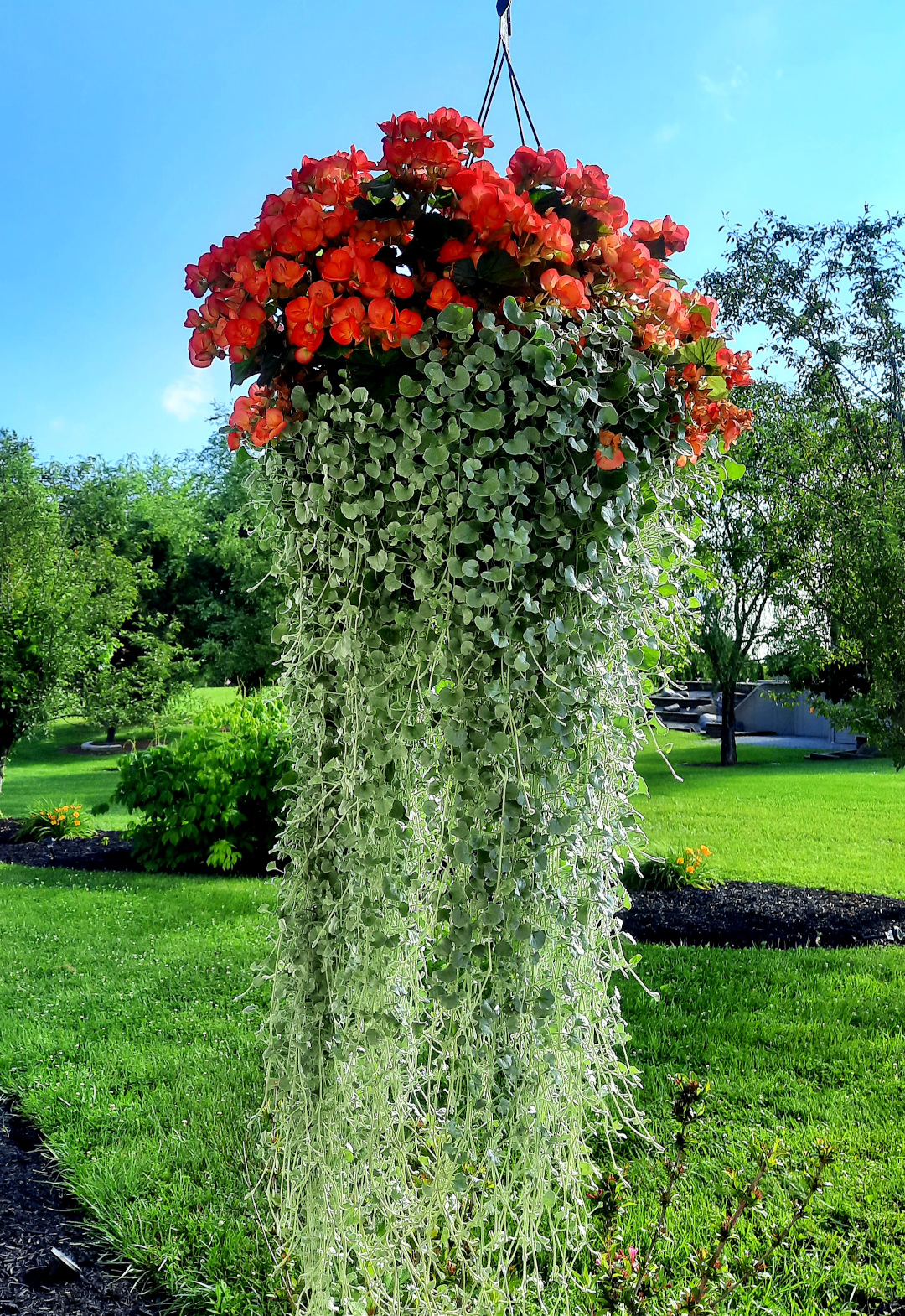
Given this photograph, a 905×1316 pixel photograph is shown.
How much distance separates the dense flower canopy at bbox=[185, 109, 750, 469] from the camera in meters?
1.26

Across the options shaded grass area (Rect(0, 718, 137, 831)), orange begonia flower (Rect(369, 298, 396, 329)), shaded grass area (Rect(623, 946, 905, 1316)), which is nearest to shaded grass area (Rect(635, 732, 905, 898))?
shaded grass area (Rect(623, 946, 905, 1316))

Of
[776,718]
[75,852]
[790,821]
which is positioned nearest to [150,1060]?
[75,852]

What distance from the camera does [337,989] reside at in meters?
1.46

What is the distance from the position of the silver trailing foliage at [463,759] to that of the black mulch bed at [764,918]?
2963mm

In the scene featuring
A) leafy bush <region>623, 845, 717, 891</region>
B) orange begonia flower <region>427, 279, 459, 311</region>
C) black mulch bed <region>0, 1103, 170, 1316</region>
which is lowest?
black mulch bed <region>0, 1103, 170, 1316</region>

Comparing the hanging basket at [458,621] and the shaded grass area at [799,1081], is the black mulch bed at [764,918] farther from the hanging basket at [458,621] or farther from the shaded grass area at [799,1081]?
the hanging basket at [458,621]

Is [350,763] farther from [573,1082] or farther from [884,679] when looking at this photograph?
[884,679]

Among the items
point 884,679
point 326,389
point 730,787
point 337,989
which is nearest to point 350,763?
point 337,989

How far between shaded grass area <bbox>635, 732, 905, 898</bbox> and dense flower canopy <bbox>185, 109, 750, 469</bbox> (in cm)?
246

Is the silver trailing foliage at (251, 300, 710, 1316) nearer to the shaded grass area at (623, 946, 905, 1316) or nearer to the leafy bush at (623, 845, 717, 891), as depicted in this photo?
the shaded grass area at (623, 946, 905, 1316)

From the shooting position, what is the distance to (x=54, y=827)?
7.27m

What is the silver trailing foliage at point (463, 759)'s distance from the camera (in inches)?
51.8

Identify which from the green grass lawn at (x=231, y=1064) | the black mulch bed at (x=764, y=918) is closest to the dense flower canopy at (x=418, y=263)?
the green grass lawn at (x=231, y=1064)

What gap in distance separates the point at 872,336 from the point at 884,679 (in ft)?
8.10
